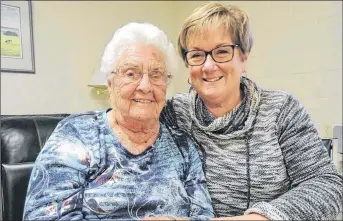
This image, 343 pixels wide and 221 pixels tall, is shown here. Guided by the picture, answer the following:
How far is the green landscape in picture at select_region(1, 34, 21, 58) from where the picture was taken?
224cm

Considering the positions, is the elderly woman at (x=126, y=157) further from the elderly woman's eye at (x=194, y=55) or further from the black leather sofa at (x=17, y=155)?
the black leather sofa at (x=17, y=155)

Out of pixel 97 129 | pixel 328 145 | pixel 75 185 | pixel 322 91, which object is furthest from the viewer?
pixel 322 91

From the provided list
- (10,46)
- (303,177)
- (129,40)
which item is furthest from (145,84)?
(10,46)

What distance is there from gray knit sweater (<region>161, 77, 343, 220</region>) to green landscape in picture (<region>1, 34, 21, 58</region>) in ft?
5.36

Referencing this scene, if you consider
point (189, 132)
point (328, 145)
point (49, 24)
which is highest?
point (49, 24)

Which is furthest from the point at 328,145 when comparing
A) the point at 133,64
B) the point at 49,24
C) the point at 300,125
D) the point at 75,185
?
the point at 49,24

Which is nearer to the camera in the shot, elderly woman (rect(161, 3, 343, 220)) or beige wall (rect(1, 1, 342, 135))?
elderly woman (rect(161, 3, 343, 220))

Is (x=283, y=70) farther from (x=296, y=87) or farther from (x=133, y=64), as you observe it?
(x=133, y=64)

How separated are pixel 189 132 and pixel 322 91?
1.38 m

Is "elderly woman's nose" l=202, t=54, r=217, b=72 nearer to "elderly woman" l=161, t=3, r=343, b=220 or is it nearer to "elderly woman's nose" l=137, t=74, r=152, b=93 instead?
"elderly woman" l=161, t=3, r=343, b=220

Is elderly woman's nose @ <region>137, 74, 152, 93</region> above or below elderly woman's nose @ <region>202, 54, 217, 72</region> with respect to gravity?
below

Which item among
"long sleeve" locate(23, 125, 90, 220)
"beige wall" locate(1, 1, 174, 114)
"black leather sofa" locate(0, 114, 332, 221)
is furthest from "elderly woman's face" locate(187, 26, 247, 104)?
"beige wall" locate(1, 1, 174, 114)

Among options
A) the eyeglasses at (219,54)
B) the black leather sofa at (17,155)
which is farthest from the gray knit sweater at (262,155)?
the black leather sofa at (17,155)

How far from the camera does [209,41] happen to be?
3.81 feet
